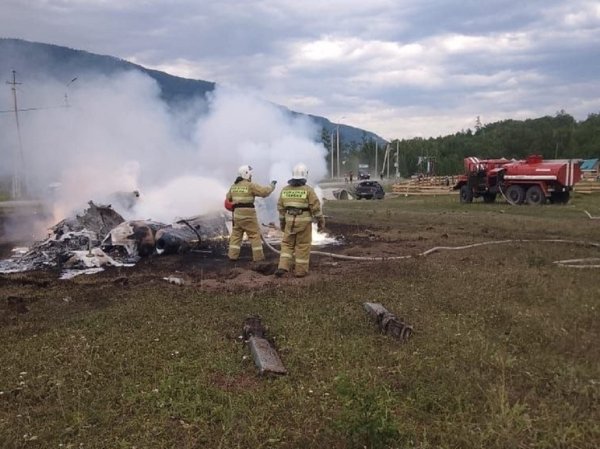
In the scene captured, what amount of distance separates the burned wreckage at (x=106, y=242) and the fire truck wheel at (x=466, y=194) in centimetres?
1621

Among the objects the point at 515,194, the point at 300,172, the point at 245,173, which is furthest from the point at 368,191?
the point at 300,172

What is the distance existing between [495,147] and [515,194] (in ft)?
207

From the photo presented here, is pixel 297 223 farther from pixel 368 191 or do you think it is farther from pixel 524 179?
pixel 368 191

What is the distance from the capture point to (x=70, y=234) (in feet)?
40.2

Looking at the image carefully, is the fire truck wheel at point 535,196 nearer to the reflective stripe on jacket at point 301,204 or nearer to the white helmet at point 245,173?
the white helmet at point 245,173

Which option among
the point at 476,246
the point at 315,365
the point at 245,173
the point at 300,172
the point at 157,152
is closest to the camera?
the point at 315,365

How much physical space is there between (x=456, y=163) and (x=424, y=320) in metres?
76.7

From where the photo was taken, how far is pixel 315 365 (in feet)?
17.1

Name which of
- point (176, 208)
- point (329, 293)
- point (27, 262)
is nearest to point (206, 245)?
point (176, 208)

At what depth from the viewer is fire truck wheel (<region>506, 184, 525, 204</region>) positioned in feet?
80.1

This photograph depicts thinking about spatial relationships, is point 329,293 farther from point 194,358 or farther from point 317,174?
point 317,174

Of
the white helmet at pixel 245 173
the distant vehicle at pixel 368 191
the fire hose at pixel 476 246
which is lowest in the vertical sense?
the distant vehicle at pixel 368 191

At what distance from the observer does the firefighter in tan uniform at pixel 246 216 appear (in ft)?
36.9

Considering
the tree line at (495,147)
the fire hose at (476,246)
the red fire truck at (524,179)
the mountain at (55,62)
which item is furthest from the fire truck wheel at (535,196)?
the tree line at (495,147)
